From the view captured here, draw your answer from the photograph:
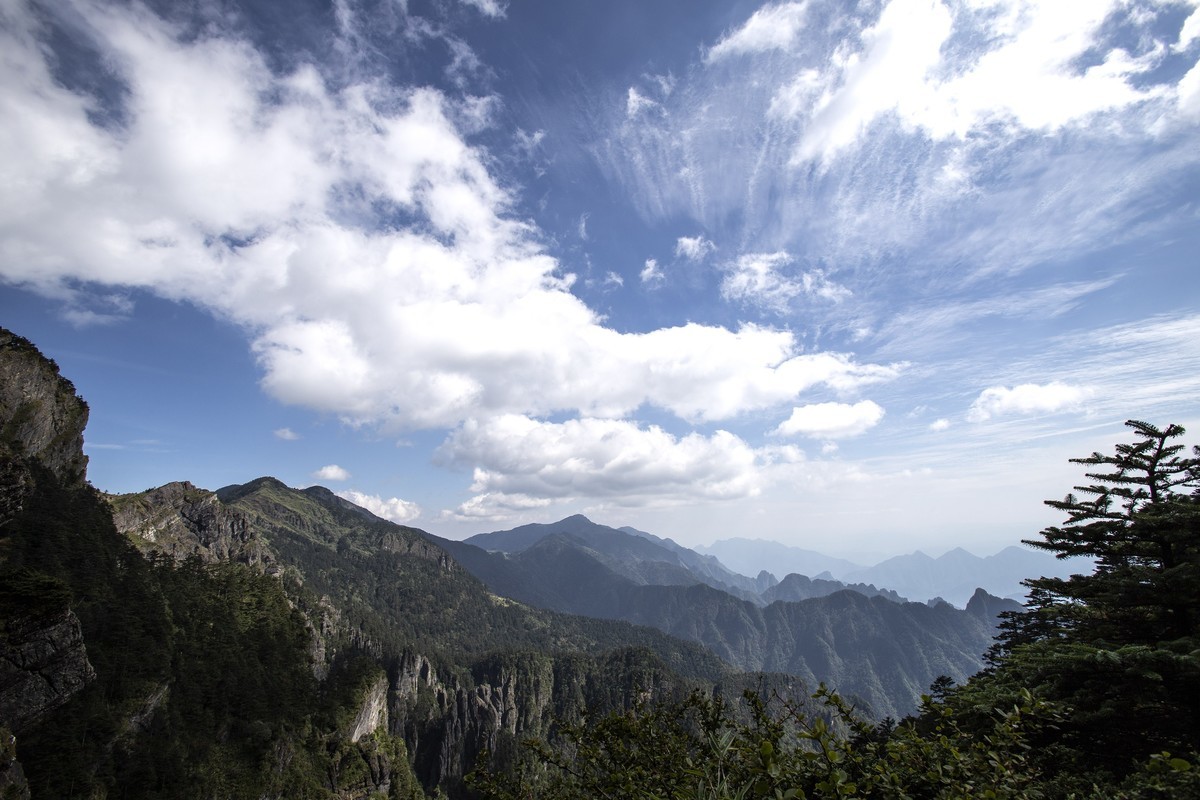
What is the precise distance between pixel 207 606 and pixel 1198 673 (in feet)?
479

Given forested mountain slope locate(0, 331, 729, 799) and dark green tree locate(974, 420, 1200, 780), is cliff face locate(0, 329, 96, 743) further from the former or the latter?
dark green tree locate(974, 420, 1200, 780)

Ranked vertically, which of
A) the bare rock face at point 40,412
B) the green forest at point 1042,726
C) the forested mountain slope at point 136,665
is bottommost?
the forested mountain slope at point 136,665

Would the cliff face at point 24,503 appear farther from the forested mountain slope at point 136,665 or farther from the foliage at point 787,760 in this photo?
the foliage at point 787,760

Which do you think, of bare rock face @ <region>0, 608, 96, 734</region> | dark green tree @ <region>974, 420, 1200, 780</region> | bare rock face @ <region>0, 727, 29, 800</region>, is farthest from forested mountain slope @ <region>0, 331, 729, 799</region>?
dark green tree @ <region>974, 420, 1200, 780</region>

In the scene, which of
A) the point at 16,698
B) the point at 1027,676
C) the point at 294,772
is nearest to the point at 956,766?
the point at 1027,676

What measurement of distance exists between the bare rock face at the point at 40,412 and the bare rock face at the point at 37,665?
1956 inches

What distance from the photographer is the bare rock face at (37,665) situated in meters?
49.1

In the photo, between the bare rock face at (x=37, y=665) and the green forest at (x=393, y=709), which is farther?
the bare rock face at (x=37, y=665)

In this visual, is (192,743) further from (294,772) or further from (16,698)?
(16,698)

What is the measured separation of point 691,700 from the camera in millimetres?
10953

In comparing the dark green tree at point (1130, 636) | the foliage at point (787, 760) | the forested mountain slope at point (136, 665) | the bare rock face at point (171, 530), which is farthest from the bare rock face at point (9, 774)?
the bare rock face at point (171, 530)

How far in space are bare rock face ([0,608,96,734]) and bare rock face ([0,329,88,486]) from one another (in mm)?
49689

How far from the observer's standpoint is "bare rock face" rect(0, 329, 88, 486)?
89.8 meters

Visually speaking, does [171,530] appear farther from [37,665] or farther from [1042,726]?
[1042,726]
